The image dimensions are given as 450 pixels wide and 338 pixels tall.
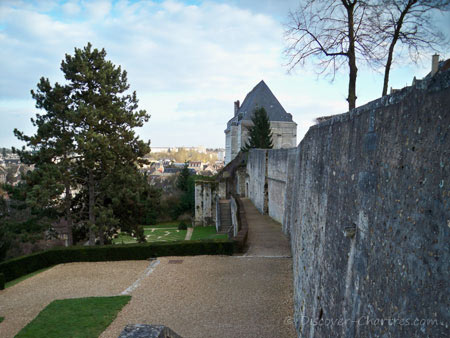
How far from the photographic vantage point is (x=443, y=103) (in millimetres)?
1791

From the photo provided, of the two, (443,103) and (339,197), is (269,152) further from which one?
(443,103)

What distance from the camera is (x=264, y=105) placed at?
127 feet

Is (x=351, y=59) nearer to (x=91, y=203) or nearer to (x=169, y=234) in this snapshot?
(x=91, y=203)

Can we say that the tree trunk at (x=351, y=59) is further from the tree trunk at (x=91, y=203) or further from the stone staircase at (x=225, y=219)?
the stone staircase at (x=225, y=219)

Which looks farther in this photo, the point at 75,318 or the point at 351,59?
the point at 351,59

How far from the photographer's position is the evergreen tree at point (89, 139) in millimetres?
14688

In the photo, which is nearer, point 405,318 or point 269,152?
point 405,318

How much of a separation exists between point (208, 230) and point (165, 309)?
19633mm

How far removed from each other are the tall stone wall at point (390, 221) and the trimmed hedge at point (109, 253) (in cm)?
871

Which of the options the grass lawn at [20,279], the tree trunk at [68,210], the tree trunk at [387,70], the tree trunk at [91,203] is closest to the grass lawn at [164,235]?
the tree trunk at [91,203]

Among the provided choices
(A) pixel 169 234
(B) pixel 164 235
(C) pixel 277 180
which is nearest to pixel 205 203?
(A) pixel 169 234

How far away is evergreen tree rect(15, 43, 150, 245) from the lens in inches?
578

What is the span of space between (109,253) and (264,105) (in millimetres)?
29394

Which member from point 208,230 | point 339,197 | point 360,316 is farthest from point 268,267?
point 208,230
